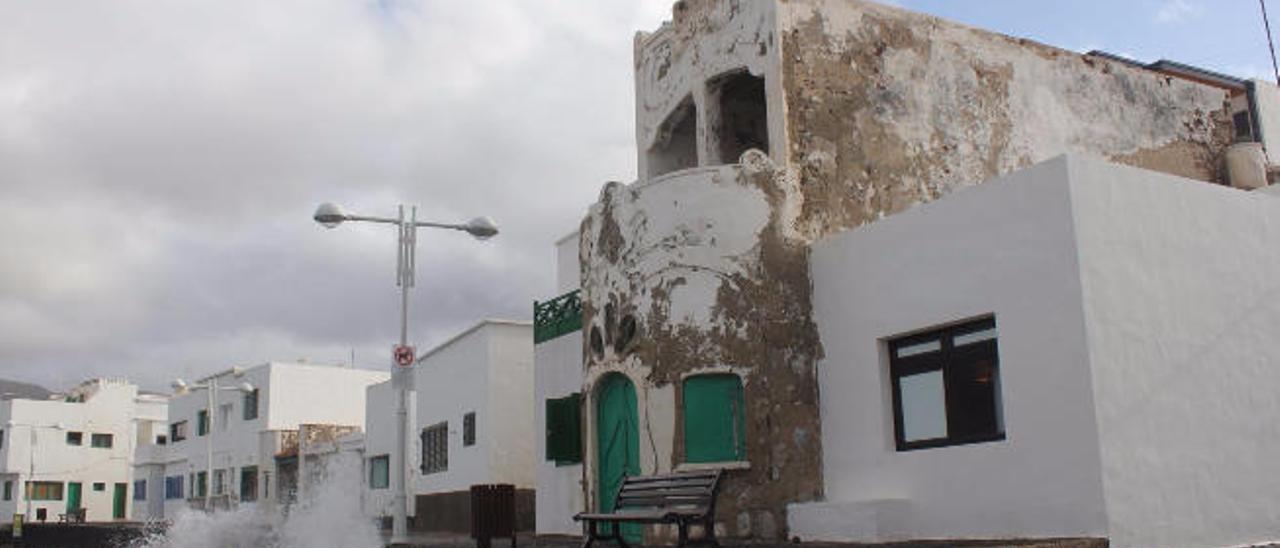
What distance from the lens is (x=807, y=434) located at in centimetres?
1467

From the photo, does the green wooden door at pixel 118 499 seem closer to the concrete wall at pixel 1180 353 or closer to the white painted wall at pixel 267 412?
the white painted wall at pixel 267 412

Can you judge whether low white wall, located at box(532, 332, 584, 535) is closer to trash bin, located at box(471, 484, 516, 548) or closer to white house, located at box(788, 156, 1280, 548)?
trash bin, located at box(471, 484, 516, 548)

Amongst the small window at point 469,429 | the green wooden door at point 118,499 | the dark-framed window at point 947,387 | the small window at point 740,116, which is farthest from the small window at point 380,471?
the green wooden door at point 118,499

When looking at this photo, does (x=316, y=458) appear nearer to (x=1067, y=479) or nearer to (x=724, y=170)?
(x=724, y=170)

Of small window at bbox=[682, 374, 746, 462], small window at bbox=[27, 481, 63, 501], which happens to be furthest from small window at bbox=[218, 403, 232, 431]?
small window at bbox=[682, 374, 746, 462]

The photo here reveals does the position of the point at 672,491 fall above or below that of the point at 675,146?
below

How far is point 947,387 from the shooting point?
1307 cm

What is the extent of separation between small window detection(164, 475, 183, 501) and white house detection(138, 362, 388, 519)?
0.14 feet

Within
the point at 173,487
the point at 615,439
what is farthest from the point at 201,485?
the point at 615,439

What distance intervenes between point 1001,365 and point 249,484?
3657 centimetres

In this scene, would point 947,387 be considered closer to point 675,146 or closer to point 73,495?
point 675,146

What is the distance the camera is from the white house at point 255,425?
41469 millimetres

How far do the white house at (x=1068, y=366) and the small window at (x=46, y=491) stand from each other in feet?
194

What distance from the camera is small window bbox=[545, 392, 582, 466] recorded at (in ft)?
62.7
